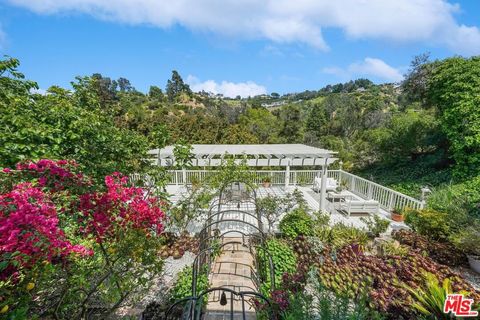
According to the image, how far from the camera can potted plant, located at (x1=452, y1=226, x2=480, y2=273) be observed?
4301 millimetres

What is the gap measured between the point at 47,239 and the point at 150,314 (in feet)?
7.13

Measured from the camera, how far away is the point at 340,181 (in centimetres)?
1077

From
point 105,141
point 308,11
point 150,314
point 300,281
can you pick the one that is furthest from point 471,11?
point 150,314

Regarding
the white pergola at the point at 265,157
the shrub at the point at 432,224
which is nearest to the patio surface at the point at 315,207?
the white pergola at the point at 265,157

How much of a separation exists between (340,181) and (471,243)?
6.47 m

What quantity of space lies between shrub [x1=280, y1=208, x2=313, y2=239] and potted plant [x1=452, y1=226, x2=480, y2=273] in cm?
278

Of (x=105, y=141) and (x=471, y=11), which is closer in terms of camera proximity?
(x=105, y=141)

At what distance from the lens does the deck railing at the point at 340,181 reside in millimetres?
7809

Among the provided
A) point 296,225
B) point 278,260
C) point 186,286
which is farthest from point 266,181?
point 186,286

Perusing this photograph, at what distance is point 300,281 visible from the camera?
3396 mm

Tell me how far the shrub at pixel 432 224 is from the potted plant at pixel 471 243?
0.45 metres

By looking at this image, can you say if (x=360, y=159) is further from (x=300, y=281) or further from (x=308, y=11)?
(x=300, y=281)

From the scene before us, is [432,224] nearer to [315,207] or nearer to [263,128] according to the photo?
[315,207]

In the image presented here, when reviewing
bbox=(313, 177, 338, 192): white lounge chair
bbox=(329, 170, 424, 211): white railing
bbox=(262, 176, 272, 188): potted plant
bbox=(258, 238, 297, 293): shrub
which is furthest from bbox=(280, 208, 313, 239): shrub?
bbox=(262, 176, 272, 188): potted plant
